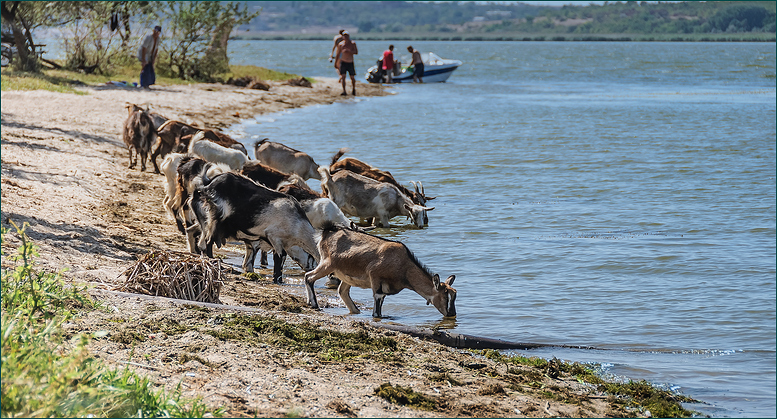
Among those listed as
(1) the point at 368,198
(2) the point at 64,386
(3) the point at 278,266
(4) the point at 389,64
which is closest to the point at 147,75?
(1) the point at 368,198

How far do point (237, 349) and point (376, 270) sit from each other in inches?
97.7

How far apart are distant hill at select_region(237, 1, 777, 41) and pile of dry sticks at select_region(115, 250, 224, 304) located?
154 meters

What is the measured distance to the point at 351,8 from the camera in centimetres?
18475

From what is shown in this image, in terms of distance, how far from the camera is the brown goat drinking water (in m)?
8.11

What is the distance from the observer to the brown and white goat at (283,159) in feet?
47.2

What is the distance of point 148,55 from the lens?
26562mm

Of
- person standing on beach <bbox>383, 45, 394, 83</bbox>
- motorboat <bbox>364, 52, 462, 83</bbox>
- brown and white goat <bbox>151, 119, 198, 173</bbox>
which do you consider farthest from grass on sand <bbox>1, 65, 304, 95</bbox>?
brown and white goat <bbox>151, 119, 198, 173</bbox>

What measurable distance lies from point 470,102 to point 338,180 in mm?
24535

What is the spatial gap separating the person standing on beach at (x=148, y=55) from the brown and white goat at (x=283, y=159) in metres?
A: 13.6

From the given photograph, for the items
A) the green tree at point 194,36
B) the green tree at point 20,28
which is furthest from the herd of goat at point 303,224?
the green tree at point 194,36

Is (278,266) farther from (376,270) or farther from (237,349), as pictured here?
(237,349)

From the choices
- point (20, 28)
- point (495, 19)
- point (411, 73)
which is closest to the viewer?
point (20, 28)

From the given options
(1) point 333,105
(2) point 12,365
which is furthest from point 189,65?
(2) point 12,365

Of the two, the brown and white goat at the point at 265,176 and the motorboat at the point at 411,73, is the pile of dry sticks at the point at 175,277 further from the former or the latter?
the motorboat at the point at 411,73
